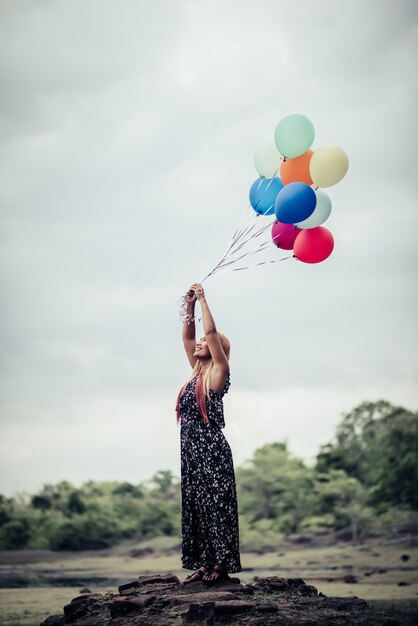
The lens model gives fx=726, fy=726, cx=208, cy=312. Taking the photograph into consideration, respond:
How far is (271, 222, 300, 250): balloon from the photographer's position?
7867 mm

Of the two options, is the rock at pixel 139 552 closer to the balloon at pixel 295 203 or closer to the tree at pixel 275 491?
the tree at pixel 275 491

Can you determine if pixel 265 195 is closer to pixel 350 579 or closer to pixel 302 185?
pixel 302 185

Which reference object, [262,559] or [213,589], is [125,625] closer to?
[213,589]

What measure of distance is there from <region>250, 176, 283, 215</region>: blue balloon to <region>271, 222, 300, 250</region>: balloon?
0.20 meters

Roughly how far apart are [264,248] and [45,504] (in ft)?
72.5

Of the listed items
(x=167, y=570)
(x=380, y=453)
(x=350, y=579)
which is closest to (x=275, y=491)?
(x=380, y=453)

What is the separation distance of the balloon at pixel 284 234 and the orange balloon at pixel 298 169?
47cm

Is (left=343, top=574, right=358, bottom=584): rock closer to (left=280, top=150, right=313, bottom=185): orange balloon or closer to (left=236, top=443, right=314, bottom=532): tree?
(left=280, top=150, right=313, bottom=185): orange balloon

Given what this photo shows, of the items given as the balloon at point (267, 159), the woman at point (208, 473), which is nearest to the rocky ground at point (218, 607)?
the woman at point (208, 473)

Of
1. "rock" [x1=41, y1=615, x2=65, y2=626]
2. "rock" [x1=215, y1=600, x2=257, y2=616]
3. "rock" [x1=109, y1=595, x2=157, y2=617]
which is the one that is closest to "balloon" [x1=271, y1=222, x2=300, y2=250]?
"rock" [x1=215, y1=600, x2=257, y2=616]

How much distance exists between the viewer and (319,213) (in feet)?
24.5

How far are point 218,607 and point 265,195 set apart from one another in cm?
425

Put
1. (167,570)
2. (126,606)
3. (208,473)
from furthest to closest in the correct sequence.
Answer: (167,570) → (208,473) → (126,606)

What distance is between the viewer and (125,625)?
246 inches
